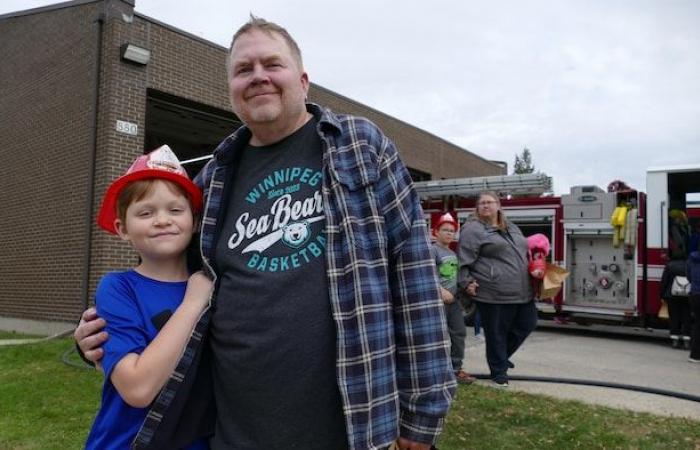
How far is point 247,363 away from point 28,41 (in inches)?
486

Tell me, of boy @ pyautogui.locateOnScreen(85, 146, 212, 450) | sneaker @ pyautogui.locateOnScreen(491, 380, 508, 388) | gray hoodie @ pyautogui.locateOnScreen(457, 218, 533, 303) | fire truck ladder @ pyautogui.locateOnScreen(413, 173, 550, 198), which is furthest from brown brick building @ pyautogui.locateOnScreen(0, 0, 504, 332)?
boy @ pyautogui.locateOnScreen(85, 146, 212, 450)

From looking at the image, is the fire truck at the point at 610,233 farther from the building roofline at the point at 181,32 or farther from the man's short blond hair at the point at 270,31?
the man's short blond hair at the point at 270,31

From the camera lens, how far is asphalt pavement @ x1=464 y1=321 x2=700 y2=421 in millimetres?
5570

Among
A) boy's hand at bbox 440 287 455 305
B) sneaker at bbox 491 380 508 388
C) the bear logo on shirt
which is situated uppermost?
the bear logo on shirt

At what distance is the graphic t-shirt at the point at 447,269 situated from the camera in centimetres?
629

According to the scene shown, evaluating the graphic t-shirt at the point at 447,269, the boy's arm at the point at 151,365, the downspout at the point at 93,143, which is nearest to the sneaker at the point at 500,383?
the graphic t-shirt at the point at 447,269

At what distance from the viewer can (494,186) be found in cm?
1160

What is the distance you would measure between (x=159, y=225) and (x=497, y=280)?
181 inches

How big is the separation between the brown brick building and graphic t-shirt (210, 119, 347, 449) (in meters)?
8.23

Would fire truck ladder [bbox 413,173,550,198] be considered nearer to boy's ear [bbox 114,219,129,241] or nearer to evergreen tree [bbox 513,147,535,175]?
boy's ear [bbox 114,219,129,241]

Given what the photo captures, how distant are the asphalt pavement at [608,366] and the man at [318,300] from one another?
427 cm

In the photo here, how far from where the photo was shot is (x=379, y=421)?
1.64 meters

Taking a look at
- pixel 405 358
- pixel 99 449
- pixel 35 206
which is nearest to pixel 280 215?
pixel 405 358

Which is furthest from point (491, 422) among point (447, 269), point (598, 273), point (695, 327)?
point (598, 273)
